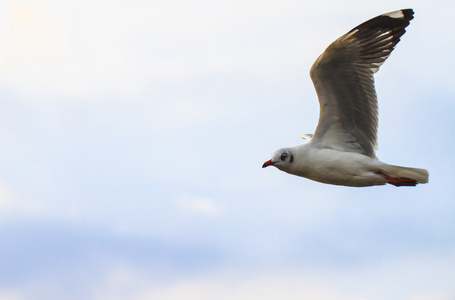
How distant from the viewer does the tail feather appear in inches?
625

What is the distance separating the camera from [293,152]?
15867mm

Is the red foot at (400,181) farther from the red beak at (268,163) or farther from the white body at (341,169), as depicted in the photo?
the red beak at (268,163)

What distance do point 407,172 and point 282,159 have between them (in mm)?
2257

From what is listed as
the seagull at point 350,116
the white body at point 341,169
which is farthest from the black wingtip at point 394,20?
the white body at point 341,169

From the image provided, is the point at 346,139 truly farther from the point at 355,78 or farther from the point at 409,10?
the point at 409,10

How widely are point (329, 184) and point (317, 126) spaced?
3.65 ft

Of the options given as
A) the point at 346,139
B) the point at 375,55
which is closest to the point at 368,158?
the point at 346,139

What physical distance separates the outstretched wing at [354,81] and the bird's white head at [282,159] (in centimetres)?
Answer: 70

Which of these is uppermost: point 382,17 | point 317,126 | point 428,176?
point 382,17

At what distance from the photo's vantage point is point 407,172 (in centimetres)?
1589

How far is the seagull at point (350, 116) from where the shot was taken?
15.9 metres

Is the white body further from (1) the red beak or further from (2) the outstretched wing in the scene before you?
(2) the outstretched wing

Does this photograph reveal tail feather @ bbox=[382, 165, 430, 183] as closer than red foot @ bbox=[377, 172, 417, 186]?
Yes

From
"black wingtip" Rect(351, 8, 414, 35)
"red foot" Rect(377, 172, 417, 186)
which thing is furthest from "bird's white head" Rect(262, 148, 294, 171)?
"black wingtip" Rect(351, 8, 414, 35)
